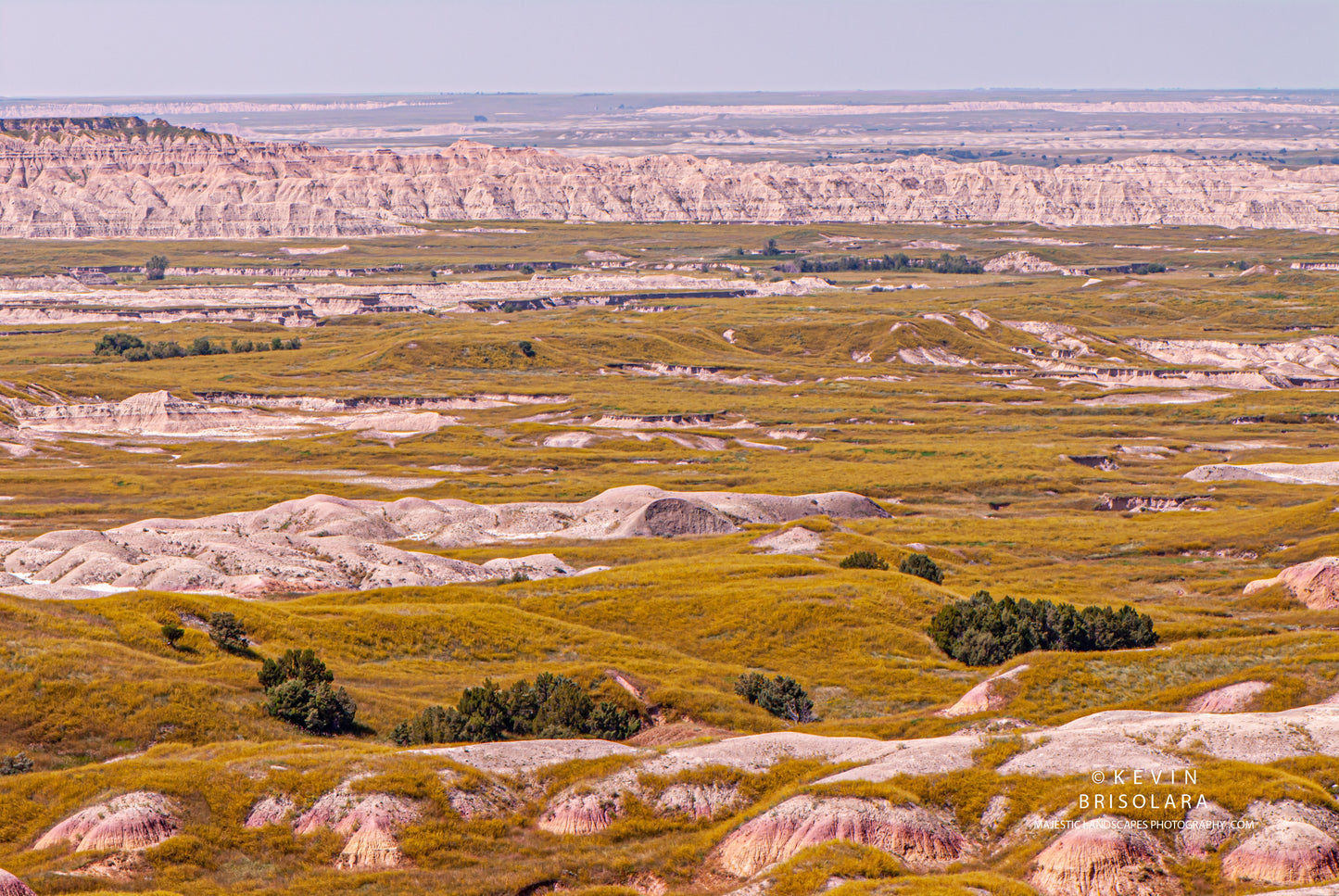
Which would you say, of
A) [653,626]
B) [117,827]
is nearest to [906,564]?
[653,626]

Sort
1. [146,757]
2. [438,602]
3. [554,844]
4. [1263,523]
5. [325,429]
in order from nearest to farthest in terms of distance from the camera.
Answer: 1. [554,844]
2. [146,757]
3. [438,602]
4. [1263,523]
5. [325,429]

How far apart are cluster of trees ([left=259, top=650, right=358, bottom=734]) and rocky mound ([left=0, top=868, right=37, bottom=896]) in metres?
17.1

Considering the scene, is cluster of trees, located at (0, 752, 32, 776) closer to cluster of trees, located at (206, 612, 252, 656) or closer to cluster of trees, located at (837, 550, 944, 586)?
cluster of trees, located at (206, 612, 252, 656)

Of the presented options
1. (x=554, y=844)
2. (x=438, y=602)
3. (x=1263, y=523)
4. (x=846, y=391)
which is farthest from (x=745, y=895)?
(x=846, y=391)

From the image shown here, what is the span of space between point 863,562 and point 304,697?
147 ft

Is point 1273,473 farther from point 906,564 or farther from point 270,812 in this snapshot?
point 270,812

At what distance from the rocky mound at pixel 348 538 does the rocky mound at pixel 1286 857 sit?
5481cm

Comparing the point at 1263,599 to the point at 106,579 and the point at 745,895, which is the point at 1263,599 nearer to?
the point at 745,895

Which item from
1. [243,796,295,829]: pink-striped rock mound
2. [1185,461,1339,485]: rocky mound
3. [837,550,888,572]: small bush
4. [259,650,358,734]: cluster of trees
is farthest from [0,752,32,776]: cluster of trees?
[1185,461,1339,485]: rocky mound

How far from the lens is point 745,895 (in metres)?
29.9

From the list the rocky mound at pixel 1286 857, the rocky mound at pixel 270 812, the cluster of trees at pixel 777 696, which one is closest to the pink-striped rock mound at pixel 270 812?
the rocky mound at pixel 270 812

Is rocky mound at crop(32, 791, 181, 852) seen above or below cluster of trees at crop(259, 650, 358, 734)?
above

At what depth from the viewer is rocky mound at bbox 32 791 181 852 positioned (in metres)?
31.2

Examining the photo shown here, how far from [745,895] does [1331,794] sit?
16644 mm
